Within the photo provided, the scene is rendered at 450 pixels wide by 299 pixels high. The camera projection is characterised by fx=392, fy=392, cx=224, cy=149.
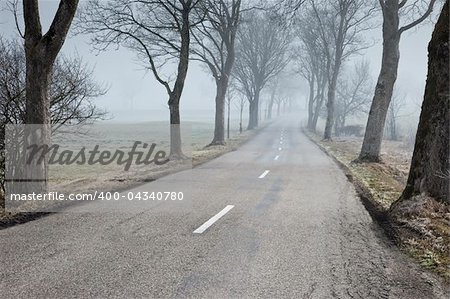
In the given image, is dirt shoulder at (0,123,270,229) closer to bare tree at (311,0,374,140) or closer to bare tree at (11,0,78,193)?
bare tree at (11,0,78,193)

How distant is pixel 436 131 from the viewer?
7.53 metres

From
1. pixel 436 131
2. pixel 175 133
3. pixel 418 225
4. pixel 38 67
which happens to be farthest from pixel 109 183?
pixel 436 131

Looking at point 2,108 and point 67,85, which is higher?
point 67,85

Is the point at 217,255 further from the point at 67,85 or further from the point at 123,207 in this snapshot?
the point at 67,85

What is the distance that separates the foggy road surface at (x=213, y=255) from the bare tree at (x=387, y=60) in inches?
385

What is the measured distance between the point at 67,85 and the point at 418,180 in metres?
10.8

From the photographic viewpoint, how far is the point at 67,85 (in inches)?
512

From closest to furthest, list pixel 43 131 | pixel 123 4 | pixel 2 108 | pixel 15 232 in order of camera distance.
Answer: pixel 15 232 < pixel 43 131 < pixel 2 108 < pixel 123 4

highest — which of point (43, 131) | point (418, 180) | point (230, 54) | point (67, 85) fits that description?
point (230, 54)

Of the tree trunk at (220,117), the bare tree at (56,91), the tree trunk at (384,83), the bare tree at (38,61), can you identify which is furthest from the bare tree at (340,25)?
the bare tree at (38,61)

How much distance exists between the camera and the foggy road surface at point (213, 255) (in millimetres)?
4262

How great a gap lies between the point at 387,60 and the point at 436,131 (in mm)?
10535

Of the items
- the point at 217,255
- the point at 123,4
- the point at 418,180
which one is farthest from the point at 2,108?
the point at 123,4

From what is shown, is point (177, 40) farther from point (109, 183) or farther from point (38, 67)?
point (38, 67)
